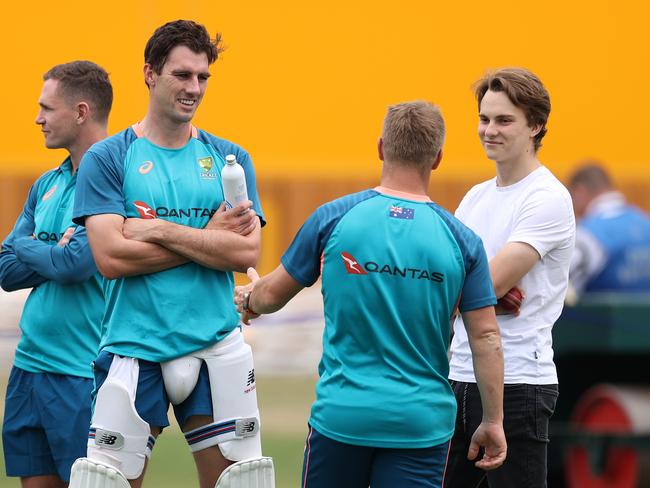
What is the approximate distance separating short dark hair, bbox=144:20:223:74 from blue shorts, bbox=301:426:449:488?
1.41 m

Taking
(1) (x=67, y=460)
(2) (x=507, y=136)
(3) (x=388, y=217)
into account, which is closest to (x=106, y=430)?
(1) (x=67, y=460)

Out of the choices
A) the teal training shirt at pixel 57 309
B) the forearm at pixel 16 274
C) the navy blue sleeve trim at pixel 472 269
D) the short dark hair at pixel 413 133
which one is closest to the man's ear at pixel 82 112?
the teal training shirt at pixel 57 309

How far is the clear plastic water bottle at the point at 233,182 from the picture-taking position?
4.48 m

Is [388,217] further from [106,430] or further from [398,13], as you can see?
[398,13]

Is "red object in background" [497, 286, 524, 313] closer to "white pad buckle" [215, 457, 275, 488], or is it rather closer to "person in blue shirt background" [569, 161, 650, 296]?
"white pad buckle" [215, 457, 275, 488]

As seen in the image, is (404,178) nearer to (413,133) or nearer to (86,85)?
(413,133)

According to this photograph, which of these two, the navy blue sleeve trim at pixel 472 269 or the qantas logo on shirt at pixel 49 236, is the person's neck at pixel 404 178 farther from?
the qantas logo on shirt at pixel 49 236

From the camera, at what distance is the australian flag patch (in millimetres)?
4078

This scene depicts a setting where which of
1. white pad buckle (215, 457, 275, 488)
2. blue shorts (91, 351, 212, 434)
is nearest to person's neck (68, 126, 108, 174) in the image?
blue shorts (91, 351, 212, 434)

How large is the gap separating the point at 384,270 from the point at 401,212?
0.20 m

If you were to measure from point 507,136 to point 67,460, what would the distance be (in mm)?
2113

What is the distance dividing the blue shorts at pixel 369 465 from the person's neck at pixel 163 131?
117cm

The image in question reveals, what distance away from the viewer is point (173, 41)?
4.56 meters

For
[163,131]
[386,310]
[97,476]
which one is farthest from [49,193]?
[386,310]
